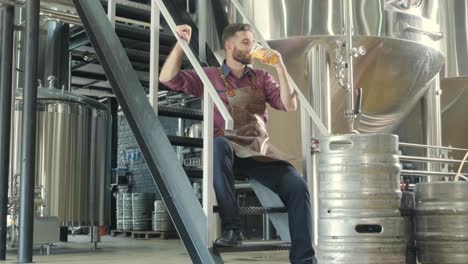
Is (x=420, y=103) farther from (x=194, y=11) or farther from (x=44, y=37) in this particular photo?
(x=44, y=37)

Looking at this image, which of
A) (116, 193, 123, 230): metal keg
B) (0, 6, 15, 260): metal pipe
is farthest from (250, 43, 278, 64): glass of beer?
(116, 193, 123, 230): metal keg

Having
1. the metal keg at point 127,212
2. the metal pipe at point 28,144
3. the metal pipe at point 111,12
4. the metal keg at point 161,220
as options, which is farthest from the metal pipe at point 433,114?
the metal keg at point 127,212

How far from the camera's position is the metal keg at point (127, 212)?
10446mm

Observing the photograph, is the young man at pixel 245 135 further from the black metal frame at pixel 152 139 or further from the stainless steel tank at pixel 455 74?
the stainless steel tank at pixel 455 74

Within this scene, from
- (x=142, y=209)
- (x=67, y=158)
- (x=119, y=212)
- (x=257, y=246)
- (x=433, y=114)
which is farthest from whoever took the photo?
(x=119, y=212)

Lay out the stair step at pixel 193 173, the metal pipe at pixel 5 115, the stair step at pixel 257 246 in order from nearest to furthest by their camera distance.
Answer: the stair step at pixel 257 246 < the stair step at pixel 193 173 < the metal pipe at pixel 5 115

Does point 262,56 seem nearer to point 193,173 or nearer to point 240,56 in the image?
point 240,56

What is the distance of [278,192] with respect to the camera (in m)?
3.29

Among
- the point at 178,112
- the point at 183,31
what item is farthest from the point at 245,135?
the point at 178,112

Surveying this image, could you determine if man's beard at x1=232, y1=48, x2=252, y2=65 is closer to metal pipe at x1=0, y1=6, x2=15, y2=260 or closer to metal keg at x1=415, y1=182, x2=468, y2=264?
metal keg at x1=415, y1=182, x2=468, y2=264

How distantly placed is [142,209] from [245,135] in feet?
23.6

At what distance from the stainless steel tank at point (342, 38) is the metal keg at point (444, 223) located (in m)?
1.65

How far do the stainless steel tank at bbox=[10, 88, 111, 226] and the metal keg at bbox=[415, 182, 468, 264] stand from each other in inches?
121

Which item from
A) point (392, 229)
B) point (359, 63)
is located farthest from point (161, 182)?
point (359, 63)
